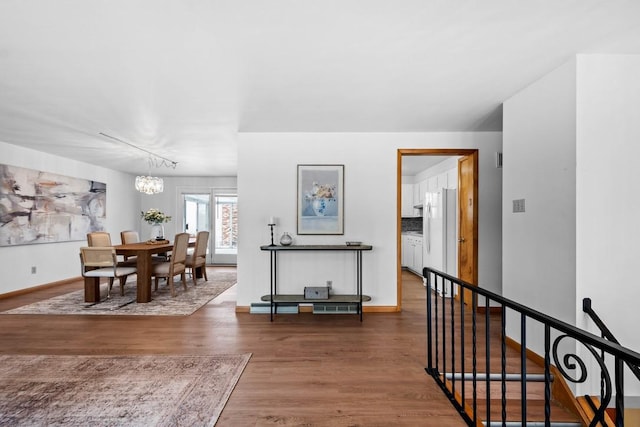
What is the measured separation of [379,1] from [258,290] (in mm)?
3480

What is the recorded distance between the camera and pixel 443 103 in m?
3.30

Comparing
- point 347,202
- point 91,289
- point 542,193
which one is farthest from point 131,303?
point 542,193

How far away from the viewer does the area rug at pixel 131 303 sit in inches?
170

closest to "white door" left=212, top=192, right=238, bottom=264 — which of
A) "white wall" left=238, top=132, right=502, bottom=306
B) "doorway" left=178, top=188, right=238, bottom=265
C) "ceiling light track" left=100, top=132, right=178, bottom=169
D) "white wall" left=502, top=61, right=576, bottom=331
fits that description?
"doorway" left=178, top=188, right=238, bottom=265

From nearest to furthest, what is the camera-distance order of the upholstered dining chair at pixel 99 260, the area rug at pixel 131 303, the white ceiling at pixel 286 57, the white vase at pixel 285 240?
the white ceiling at pixel 286 57
the white vase at pixel 285 240
the area rug at pixel 131 303
the upholstered dining chair at pixel 99 260

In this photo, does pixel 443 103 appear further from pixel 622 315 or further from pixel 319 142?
pixel 622 315

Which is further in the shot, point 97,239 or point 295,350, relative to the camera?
point 97,239

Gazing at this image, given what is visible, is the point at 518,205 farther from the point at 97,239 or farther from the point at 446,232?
the point at 97,239

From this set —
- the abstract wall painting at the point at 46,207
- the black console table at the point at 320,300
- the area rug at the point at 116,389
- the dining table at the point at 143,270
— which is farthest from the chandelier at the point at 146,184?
the area rug at the point at 116,389

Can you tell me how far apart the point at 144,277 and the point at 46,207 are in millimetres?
2591

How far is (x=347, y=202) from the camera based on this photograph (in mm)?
4359

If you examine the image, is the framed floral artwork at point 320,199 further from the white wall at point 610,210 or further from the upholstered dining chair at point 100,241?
the upholstered dining chair at point 100,241

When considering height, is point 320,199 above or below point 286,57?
below

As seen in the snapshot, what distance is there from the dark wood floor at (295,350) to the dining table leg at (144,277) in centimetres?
71
